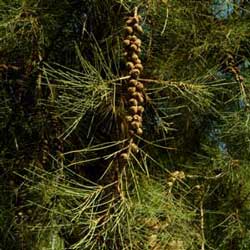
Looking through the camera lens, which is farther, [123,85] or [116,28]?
[116,28]

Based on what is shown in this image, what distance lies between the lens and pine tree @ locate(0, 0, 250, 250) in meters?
Answer: 1.12

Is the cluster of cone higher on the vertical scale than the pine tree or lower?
higher

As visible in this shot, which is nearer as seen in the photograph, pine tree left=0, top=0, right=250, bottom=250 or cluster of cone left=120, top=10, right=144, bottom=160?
cluster of cone left=120, top=10, right=144, bottom=160

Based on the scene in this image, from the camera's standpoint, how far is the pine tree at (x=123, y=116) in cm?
112

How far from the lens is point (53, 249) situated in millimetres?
1146

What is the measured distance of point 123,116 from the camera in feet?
3.56

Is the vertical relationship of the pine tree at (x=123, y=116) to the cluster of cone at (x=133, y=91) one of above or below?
below

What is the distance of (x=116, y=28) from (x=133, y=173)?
0.30m

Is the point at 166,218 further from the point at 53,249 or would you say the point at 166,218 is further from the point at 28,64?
the point at 28,64

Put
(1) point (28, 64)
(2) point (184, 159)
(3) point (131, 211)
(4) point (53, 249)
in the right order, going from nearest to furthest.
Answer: (3) point (131, 211) → (4) point (53, 249) → (1) point (28, 64) → (2) point (184, 159)

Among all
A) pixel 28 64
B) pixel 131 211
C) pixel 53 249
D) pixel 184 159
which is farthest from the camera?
pixel 184 159

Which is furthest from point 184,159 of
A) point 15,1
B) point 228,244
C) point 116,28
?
point 15,1

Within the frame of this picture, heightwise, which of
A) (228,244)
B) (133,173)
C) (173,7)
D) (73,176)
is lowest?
(228,244)

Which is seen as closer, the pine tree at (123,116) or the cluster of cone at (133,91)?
the cluster of cone at (133,91)
